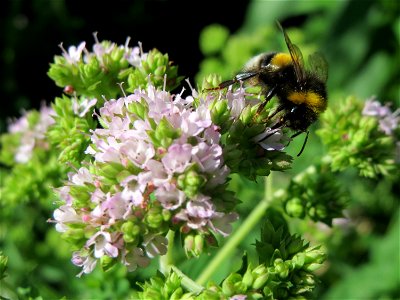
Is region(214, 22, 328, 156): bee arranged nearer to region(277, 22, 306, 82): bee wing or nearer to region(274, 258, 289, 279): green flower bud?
region(277, 22, 306, 82): bee wing

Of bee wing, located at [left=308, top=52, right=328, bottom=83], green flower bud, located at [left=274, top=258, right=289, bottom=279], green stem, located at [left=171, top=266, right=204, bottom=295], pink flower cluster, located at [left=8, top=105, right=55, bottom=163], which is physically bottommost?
green flower bud, located at [left=274, top=258, right=289, bottom=279]

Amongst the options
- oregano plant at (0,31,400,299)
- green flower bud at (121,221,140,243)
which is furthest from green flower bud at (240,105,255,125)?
green flower bud at (121,221,140,243)

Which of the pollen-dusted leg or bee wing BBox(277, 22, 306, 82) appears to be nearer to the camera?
the pollen-dusted leg

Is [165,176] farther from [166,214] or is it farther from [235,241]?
[235,241]

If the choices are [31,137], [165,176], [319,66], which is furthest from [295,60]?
[31,137]

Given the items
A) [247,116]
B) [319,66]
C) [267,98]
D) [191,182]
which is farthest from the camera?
[319,66]

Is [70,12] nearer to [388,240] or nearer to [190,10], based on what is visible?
[190,10]
